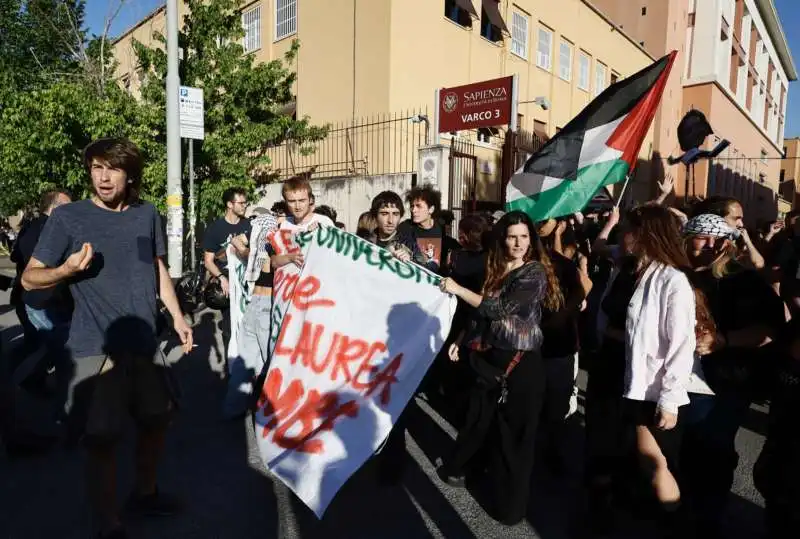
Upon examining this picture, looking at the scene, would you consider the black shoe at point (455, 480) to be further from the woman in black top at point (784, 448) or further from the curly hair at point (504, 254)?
the woman in black top at point (784, 448)

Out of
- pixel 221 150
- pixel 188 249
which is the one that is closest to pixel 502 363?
pixel 221 150

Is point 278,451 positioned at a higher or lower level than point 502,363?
lower

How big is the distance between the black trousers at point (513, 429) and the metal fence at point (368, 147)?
32.1 feet

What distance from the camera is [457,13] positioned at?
15328 millimetres

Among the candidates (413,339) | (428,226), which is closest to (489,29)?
(428,226)

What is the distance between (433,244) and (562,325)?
3.82 feet

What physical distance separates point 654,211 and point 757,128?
4295 cm

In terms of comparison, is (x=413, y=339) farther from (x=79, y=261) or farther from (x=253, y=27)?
(x=253, y=27)

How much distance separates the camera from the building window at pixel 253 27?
679 inches

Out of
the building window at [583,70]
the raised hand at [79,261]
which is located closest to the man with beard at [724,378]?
the raised hand at [79,261]

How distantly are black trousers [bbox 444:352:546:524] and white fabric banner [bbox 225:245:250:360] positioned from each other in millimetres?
2416

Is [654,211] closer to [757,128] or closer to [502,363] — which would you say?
[502,363]

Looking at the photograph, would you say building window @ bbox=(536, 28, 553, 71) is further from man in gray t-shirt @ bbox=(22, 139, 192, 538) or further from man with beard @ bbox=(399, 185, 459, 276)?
man in gray t-shirt @ bbox=(22, 139, 192, 538)

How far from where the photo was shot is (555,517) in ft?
9.70
